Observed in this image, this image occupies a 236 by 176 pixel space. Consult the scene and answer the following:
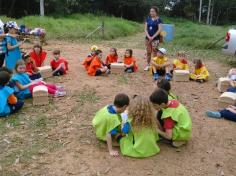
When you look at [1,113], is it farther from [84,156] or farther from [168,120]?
[168,120]

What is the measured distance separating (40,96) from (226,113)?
319cm

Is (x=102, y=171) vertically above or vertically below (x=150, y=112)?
below

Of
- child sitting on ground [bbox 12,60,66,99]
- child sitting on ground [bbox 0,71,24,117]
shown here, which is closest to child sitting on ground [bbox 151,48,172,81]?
child sitting on ground [bbox 12,60,66,99]

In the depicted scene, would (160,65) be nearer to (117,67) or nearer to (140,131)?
(117,67)

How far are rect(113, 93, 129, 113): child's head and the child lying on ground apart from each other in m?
2.05

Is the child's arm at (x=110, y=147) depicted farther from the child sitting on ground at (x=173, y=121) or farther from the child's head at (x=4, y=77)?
the child's head at (x=4, y=77)

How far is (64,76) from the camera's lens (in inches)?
341

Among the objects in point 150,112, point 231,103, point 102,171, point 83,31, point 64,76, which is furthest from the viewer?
point 83,31

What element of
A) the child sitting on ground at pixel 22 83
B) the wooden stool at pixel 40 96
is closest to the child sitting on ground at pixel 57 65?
the child sitting on ground at pixel 22 83

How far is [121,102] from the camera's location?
477 cm

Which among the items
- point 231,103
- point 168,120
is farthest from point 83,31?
point 168,120

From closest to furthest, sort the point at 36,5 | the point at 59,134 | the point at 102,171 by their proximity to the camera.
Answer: the point at 102,171, the point at 59,134, the point at 36,5

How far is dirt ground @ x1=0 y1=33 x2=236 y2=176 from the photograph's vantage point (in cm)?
448

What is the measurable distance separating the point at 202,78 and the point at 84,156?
473 cm
